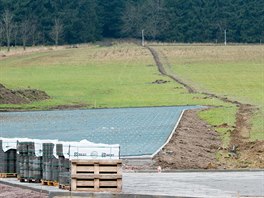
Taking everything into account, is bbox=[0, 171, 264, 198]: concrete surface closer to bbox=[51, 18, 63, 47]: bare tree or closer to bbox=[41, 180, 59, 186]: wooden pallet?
bbox=[41, 180, 59, 186]: wooden pallet

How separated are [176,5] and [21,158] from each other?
124 m

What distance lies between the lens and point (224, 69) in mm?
104125

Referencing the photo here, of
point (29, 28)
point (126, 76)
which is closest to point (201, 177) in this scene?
point (126, 76)

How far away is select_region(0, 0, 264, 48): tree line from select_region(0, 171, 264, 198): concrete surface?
108 metres

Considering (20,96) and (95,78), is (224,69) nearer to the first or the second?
(95,78)

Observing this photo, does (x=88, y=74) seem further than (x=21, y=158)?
Yes

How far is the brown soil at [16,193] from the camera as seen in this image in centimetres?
2814

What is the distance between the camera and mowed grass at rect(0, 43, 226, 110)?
7288cm

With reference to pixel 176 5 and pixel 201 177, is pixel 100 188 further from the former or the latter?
pixel 176 5

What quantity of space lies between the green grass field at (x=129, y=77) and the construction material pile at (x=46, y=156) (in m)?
14.2

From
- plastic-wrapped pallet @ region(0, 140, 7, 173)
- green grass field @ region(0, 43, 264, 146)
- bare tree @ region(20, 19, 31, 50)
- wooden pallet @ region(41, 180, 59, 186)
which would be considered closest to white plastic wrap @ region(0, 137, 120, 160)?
wooden pallet @ region(41, 180, 59, 186)

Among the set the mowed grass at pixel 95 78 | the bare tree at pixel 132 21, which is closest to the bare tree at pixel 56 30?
the bare tree at pixel 132 21

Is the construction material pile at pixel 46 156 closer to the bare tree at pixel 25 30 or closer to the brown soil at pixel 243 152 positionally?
the brown soil at pixel 243 152

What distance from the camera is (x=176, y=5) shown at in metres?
154
